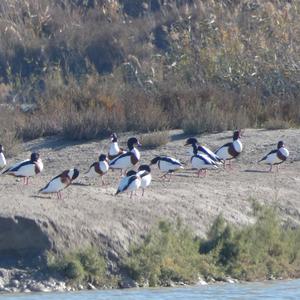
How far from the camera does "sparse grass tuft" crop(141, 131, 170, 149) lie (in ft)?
83.7

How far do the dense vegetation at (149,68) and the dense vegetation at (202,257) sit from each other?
8.34 m

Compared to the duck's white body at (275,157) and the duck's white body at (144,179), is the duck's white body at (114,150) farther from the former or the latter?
the duck's white body at (144,179)

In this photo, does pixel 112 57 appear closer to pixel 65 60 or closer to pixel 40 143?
pixel 65 60

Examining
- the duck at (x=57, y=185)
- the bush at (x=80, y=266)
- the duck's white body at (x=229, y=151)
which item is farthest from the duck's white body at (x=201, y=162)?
the bush at (x=80, y=266)

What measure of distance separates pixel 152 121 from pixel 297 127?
3.09 m

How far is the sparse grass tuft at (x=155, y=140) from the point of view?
25516 millimetres

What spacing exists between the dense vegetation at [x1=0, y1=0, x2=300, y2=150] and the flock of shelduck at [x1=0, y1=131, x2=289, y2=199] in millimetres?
2211

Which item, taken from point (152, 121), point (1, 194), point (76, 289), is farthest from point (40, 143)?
point (76, 289)

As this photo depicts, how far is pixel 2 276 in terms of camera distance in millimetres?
16125

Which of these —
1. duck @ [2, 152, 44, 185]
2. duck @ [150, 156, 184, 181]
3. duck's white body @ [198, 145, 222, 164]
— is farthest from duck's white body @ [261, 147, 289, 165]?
duck @ [2, 152, 44, 185]

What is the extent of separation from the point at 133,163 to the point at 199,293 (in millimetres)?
6239

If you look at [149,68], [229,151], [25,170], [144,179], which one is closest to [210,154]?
[229,151]

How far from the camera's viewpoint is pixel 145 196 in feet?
63.9

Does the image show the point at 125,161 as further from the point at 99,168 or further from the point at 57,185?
the point at 57,185
